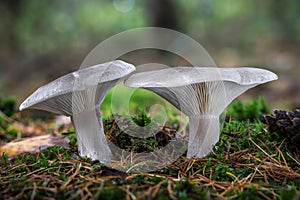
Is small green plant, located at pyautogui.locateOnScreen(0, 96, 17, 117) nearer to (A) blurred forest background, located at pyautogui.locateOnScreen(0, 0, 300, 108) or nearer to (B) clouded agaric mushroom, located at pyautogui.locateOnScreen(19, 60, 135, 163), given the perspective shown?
(B) clouded agaric mushroom, located at pyautogui.locateOnScreen(19, 60, 135, 163)

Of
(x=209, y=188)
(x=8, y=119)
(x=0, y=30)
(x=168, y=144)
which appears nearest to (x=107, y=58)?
(x=0, y=30)

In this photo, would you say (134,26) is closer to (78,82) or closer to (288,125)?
(288,125)

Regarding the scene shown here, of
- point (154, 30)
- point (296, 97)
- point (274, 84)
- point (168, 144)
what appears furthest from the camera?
point (154, 30)

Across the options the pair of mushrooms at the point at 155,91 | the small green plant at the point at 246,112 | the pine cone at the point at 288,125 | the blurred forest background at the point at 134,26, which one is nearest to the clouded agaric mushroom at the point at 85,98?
the pair of mushrooms at the point at 155,91

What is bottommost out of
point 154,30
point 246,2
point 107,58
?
point 107,58

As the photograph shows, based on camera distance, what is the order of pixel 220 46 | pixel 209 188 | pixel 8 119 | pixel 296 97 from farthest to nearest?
1. pixel 220 46
2. pixel 296 97
3. pixel 8 119
4. pixel 209 188

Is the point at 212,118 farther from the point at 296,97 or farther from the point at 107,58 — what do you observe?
the point at 107,58

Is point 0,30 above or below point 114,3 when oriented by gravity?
below
